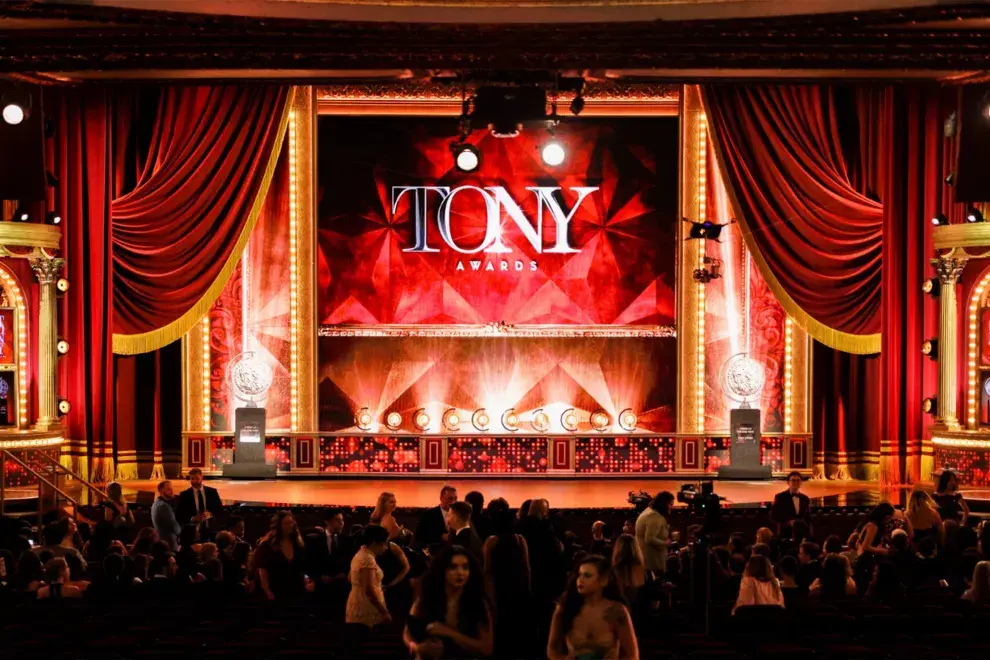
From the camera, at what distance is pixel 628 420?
1894cm

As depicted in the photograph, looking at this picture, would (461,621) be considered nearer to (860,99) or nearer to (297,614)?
(297,614)

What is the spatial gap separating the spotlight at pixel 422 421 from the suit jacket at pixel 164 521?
7.51 m

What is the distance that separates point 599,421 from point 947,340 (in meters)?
4.70

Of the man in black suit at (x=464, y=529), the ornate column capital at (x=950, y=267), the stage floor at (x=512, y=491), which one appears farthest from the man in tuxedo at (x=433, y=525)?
the ornate column capital at (x=950, y=267)

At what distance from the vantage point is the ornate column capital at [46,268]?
16.1 m

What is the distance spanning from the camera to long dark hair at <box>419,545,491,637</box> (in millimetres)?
6262

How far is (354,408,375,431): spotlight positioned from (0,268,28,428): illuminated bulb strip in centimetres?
443

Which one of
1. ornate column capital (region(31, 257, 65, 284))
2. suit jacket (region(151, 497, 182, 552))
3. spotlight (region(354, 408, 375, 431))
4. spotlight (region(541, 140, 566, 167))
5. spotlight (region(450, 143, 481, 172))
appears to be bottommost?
suit jacket (region(151, 497, 182, 552))

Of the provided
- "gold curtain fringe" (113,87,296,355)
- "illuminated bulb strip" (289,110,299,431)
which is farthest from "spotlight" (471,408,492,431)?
"gold curtain fringe" (113,87,296,355)

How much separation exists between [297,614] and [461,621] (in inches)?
87.9

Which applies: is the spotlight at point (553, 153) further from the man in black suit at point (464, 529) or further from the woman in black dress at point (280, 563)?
the man in black suit at point (464, 529)

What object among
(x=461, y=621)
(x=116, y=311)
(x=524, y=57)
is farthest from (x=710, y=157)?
(x=461, y=621)

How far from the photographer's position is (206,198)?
1727cm

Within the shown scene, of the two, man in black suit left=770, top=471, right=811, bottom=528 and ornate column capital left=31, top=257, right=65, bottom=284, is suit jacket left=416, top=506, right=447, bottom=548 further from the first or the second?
ornate column capital left=31, top=257, right=65, bottom=284
